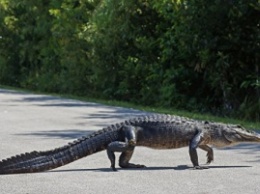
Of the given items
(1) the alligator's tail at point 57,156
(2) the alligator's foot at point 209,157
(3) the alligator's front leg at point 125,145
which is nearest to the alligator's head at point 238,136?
(2) the alligator's foot at point 209,157

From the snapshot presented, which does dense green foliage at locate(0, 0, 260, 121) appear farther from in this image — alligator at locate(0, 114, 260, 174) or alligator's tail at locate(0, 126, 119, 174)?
alligator's tail at locate(0, 126, 119, 174)

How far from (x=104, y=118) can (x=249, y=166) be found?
8.21m

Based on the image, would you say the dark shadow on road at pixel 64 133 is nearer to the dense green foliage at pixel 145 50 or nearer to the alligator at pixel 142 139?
the alligator at pixel 142 139

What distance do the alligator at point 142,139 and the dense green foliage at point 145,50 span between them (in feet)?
34.7

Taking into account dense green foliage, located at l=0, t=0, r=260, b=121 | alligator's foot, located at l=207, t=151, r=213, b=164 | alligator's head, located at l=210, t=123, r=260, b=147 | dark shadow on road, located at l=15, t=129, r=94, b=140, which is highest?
dense green foliage, located at l=0, t=0, r=260, b=121

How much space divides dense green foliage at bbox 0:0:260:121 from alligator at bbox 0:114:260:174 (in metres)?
10.6

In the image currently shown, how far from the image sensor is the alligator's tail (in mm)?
9336

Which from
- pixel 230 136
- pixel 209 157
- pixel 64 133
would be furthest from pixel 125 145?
pixel 64 133

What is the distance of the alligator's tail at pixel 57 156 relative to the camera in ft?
30.6

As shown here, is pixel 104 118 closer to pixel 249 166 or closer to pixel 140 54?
pixel 249 166

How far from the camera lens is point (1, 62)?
42.2m

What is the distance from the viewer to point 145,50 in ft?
92.0

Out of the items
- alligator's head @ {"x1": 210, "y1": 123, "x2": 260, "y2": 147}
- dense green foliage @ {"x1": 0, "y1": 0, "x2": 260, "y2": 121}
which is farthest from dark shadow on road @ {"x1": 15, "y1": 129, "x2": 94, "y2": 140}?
dense green foliage @ {"x1": 0, "y1": 0, "x2": 260, "y2": 121}

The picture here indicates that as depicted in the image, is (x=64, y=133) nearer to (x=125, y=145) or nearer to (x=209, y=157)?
(x=209, y=157)
